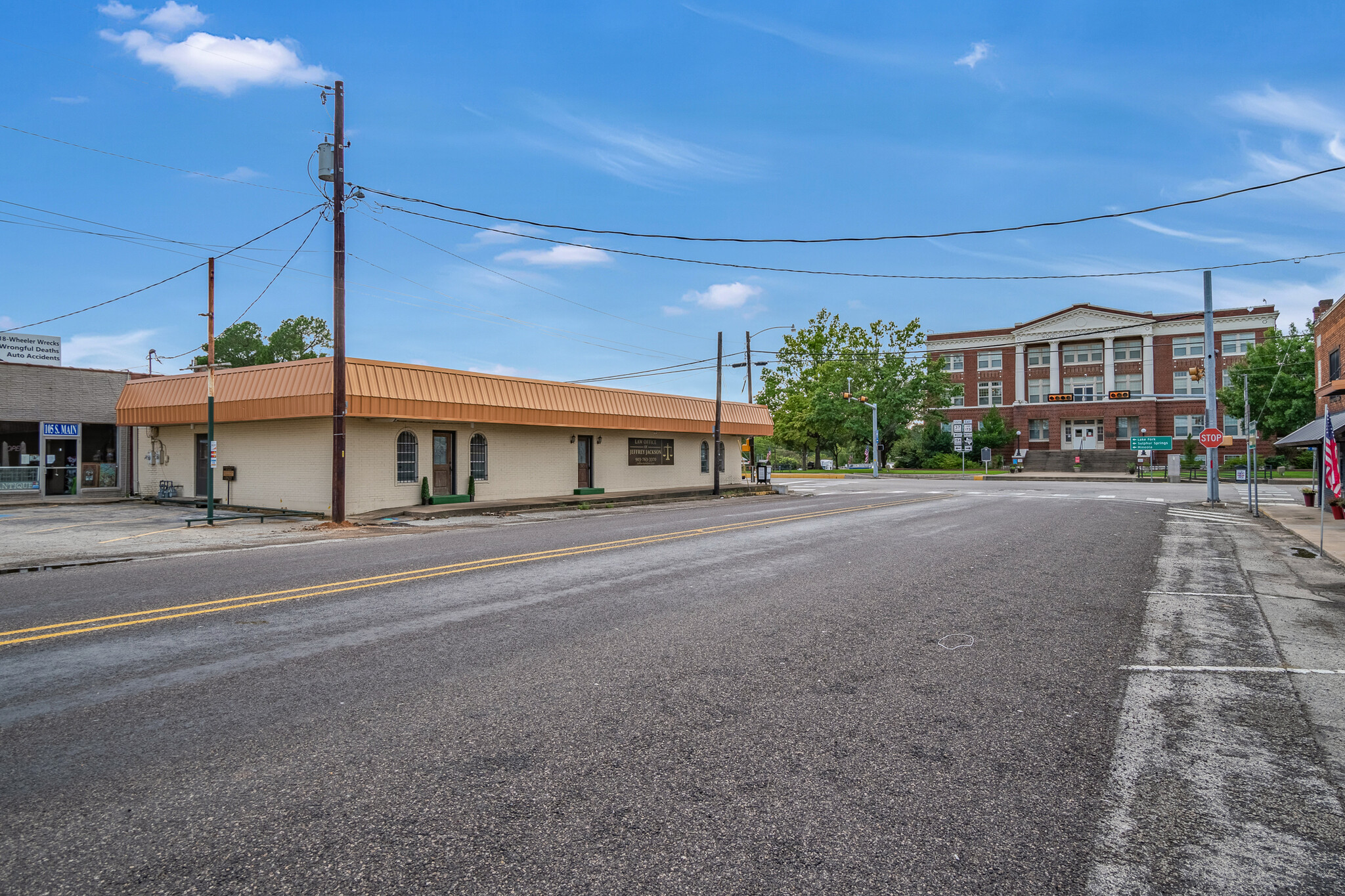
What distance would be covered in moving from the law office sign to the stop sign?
45.2 metres

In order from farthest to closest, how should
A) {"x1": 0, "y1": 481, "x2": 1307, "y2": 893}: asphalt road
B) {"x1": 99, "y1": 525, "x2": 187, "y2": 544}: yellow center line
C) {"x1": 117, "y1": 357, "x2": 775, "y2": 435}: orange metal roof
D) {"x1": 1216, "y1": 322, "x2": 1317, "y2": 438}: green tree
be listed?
{"x1": 1216, "y1": 322, "x2": 1317, "y2": 438}: green tree, {"x1": 117, "y1": 357, "x2": 775, "y2": 435}: orange metal roof, {"x1": 99, "y1": 525, "x2": 187, "y2": 544}: yellow center line, {"x1": 0, "y1": 481, "x2": 1307, "y2": 893}: asphalt road

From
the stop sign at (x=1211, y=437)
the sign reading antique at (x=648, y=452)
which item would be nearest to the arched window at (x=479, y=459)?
the sign reading antique at (x=648, y=452)

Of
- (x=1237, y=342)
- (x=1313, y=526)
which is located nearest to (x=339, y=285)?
(x=1313, y=526)

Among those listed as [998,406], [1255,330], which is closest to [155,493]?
[998,406]

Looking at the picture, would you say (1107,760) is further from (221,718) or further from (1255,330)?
(1255,330)

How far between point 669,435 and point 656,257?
12.1 metres

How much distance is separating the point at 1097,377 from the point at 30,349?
255 feet

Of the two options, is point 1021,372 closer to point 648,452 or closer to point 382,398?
point 648,452

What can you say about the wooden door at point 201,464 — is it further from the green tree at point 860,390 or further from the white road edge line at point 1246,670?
the green tree at point 860,390

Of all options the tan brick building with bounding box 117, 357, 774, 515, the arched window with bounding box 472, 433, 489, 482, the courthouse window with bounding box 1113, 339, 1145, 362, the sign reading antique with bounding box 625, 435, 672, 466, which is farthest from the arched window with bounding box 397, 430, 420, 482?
the courthouse window with bounding box 1113, 339, 1145, 362

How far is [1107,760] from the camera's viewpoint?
4.11 meters

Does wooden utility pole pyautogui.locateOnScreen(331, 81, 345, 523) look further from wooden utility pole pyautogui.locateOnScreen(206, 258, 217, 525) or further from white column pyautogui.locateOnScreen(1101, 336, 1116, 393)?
white column pyautogui.locateOnScreen(1101, 336, 1116, 393)

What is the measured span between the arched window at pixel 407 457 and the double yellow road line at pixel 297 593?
418 inches

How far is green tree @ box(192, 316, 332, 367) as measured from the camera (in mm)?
65625
